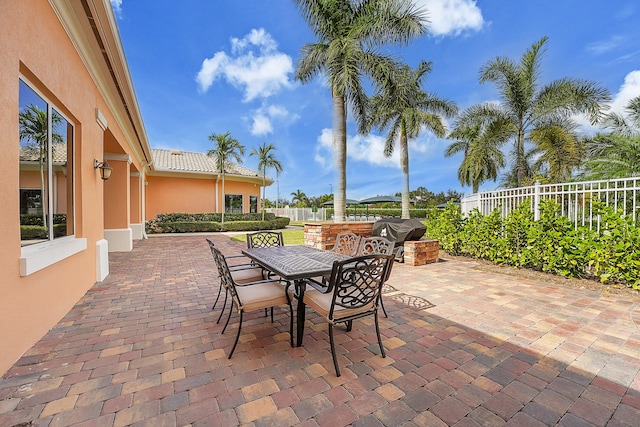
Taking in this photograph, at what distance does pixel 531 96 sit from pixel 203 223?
17241mm

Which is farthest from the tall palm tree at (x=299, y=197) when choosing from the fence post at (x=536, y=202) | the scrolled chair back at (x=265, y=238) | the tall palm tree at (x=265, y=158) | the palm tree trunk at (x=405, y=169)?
the scrolled chair back at (x=265, y=238)

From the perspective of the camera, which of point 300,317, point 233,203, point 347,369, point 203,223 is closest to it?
point 347,369

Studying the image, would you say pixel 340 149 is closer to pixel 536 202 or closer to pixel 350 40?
pixel 350 40

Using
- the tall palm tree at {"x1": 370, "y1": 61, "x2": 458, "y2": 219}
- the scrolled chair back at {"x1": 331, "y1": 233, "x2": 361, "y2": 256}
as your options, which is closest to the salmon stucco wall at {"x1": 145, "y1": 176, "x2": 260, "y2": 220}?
the tall palm tree at {"x1": 370, "y1": 61, "x2": 458, "y2": 219}

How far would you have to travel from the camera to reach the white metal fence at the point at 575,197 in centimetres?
458

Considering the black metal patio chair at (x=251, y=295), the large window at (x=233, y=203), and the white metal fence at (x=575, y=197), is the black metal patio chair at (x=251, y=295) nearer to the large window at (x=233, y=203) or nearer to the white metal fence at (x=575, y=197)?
the white metal fence at (x=575, y=197)

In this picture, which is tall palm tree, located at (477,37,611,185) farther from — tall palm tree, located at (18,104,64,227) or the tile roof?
tall palm tree, located at (18,104,64,227)

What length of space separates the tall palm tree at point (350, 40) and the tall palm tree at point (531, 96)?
6358 mm

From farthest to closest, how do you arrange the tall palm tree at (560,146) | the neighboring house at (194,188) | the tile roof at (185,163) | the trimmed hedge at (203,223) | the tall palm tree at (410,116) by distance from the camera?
1. the tile roof at (185,163)
2. the neighboring house at (194,188)
3. the trimmed hedge at (203,223)
4. the tall palm tree at (410,116)
5. the tall palm tree at (560,146)

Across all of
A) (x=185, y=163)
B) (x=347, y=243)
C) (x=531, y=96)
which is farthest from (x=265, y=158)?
(x=347, y=243)

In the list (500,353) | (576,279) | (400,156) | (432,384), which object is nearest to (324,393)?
(432,384)

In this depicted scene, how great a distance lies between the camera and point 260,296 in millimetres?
2746

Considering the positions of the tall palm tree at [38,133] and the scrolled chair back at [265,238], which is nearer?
the tall palm tree at [38,133]

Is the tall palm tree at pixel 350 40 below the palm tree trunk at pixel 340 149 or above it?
above
